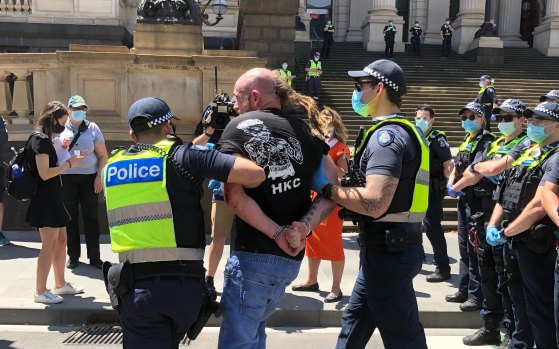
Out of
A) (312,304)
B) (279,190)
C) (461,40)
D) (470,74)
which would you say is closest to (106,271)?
(279,190)

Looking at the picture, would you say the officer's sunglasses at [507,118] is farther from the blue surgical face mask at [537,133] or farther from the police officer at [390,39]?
the police officer at [390,39]

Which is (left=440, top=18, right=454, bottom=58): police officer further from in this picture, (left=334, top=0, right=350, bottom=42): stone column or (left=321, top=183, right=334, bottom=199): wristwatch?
(left=321, top=183, right=334, bottom=199): wristwatch

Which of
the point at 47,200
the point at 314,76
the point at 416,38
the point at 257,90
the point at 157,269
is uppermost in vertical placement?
the point at 416,38

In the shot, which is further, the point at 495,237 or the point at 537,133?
the point at 495,237

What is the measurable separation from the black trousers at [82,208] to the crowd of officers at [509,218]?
4.04 metres

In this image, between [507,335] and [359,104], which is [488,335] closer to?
[507,335]

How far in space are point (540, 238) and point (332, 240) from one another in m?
2.31

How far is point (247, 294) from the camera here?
275 cm

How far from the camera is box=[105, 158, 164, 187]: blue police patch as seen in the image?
9.06 ft

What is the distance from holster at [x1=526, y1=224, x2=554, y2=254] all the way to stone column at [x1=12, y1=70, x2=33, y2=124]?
7.75 meters

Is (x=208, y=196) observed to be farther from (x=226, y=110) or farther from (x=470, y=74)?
(x=470, y=74)

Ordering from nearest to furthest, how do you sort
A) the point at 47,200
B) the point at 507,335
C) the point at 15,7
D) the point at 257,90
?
the point at 257,90
the point at 507,335
the point at 47,200
the point at 15,7

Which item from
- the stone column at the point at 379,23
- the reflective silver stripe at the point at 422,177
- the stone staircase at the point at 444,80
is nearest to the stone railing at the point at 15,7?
the stone staircase at the point at 444,80

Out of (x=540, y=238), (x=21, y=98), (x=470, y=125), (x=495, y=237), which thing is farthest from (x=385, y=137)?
(x=21, y=98)
